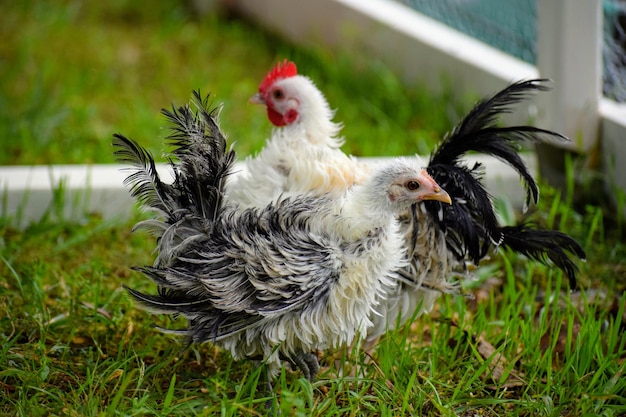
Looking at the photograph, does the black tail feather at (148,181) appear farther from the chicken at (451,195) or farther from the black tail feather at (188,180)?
the chicken at (451,195)

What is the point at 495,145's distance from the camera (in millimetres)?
2771

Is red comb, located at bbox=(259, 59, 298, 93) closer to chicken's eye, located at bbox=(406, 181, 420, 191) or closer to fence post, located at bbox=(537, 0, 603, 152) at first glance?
chicken's eye, located at bbox=(406, 181, 420, 191)

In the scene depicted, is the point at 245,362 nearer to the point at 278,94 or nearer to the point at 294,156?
the point at 294,156

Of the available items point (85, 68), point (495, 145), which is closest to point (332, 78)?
point (85, 68)

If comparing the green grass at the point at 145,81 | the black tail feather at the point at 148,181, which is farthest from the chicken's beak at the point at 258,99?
the green grass at the point at 145,81

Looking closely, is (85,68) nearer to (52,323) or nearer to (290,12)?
(290,12)

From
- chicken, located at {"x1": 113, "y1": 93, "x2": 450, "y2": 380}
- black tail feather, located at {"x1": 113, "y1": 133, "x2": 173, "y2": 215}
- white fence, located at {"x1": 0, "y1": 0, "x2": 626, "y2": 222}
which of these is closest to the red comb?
chicken, located at {"x1": 113, "y1": 93, "x2": 450, "y2": 380}

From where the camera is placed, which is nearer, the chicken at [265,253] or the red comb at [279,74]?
the chicken at [265,253]

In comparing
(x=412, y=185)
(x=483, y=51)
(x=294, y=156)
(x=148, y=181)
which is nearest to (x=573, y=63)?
(x=483, y=51)

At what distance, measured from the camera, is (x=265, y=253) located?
91.4 inches

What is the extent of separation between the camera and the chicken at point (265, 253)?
2314 mm

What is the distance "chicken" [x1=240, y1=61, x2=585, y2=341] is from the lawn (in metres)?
0.13

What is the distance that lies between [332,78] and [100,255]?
2.28 meters

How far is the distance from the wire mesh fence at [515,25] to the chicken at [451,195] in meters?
1.30
